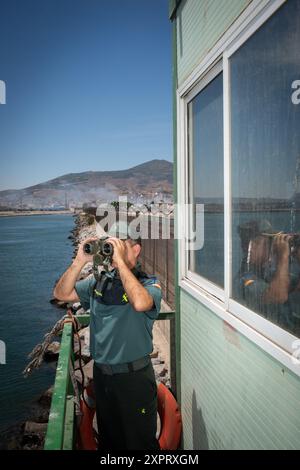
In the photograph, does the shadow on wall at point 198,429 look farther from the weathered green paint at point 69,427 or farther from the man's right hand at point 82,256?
the man's right hand at point 82,256

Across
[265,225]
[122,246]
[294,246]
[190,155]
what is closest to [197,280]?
[122,246]

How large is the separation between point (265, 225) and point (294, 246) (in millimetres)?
292

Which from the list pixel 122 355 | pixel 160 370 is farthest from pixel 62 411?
pixel 160 370

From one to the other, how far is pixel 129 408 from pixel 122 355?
41 cm

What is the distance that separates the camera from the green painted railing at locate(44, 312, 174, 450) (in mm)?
1624

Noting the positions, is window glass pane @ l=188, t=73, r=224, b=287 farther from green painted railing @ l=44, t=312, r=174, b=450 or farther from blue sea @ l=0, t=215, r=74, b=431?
blue sea @ l=0, t=215, r=74, b=431

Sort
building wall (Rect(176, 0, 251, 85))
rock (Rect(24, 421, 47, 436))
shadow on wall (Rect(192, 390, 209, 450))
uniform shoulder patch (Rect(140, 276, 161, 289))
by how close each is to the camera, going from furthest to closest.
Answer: rock (Rect(24, 421, 47, 436)) < shadow on wall (Rect(192, 390, 209, 450)) < uniform shoulder patch (Rect(140, 276, 161, 289)) < building wall (Rect(176, 0, 251, 85))

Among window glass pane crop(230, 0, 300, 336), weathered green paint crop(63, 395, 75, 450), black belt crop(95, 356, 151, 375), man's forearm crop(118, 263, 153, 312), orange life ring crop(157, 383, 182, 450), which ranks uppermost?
window glass pane crop(230, 0, 300, 336)

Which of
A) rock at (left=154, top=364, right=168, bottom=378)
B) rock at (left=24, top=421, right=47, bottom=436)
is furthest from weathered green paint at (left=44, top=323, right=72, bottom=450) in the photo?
rock at (left=24, top=421, right=47, bottom=436)

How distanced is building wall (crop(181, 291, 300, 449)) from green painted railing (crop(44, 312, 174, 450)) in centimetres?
104

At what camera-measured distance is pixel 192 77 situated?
3131 millimetres

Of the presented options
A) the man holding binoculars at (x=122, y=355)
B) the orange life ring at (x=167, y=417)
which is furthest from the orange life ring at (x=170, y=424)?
the man holding binoculars at (x=122, y=355)

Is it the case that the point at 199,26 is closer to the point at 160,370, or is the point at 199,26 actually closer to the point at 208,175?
the point at 208,175

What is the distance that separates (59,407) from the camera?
1863mm
